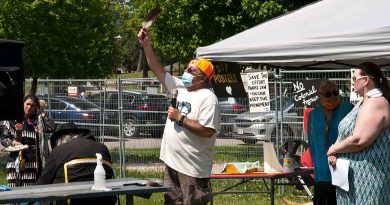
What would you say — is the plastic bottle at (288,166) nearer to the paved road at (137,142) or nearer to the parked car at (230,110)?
the parked car at (230,110)

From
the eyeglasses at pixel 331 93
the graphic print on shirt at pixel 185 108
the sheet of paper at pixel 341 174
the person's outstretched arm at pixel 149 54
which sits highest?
the person's outstretched arm at pixel 149 54

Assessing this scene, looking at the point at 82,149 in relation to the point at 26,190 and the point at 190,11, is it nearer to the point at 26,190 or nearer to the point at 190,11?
the point at 26,190

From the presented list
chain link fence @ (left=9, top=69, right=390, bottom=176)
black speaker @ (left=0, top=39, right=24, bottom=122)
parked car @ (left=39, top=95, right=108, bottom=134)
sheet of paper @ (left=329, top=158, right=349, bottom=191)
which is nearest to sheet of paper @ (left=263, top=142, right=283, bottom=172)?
sheet of paper @ (left=329, top=158, right=349, bottom=191)

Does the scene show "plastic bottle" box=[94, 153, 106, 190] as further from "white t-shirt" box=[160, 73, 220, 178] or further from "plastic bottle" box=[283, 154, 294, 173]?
"plastic bottle" box=[283, 154, 294, 173]

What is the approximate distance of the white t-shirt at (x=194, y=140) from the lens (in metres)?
8.12

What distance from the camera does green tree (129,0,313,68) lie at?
71.5 ft

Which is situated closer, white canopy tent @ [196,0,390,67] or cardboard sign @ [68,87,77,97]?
white canopy tent @ [196,0,390,67]

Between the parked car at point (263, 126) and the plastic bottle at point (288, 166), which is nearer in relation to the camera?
the plastic bottle at point (288, 166)

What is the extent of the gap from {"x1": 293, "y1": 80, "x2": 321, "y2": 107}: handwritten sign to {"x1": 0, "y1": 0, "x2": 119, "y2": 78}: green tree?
1509cm

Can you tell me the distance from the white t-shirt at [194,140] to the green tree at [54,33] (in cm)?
1960

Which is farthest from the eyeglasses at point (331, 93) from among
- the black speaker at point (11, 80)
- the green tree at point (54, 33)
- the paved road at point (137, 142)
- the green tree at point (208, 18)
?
the green tree at point (54, 33)

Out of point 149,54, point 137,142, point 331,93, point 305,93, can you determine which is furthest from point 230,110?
point 331,93

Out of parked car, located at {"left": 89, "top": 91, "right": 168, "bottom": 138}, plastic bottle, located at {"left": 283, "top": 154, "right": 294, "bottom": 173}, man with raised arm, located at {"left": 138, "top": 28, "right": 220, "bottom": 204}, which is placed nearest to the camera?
man with raised arm, located at {"left": 138, "top": 28, "right": 220, "bottom": 204}

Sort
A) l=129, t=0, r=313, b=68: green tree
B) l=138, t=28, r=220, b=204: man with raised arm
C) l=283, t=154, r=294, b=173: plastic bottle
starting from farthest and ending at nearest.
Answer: l=129, t=0, r=313, b=68: green tree, l=283, t=154, r=294, b=173: plastic bottle, l=138, t=28, r=220, b=204: man with raised arm
